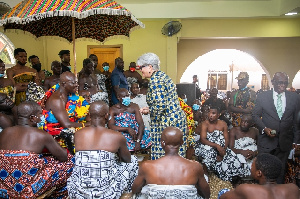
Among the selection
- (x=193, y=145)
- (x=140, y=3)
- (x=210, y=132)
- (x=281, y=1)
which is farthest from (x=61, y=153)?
(x=281, y=1)

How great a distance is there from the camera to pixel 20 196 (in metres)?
2.68

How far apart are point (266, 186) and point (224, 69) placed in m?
17.2

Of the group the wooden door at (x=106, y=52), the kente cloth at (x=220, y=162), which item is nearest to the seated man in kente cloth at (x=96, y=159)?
the kente cloth at (x=220, y=162)

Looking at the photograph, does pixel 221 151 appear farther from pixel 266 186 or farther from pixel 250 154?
pixel 266 186

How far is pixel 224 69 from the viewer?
60.7 feet

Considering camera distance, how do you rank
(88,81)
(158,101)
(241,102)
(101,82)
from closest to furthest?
(158,101) → (241,102) → (88,81) → (101,82)

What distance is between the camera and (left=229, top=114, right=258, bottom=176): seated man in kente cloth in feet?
14.1

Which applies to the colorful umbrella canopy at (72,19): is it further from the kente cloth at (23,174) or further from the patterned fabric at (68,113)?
the kente cloth at (23,174)

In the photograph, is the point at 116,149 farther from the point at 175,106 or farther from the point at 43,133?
the point at 175,106

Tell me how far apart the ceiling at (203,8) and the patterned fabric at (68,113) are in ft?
18.1

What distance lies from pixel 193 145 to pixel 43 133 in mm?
2372

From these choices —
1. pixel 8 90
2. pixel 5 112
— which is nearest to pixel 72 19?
pixel 8 90

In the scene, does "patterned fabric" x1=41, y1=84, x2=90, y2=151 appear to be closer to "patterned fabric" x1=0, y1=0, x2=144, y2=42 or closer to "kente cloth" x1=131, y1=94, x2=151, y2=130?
"patterned fabric" x1=0, y1=0, x2=144, y2=42

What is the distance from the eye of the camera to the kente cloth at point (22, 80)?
15.5 feet
